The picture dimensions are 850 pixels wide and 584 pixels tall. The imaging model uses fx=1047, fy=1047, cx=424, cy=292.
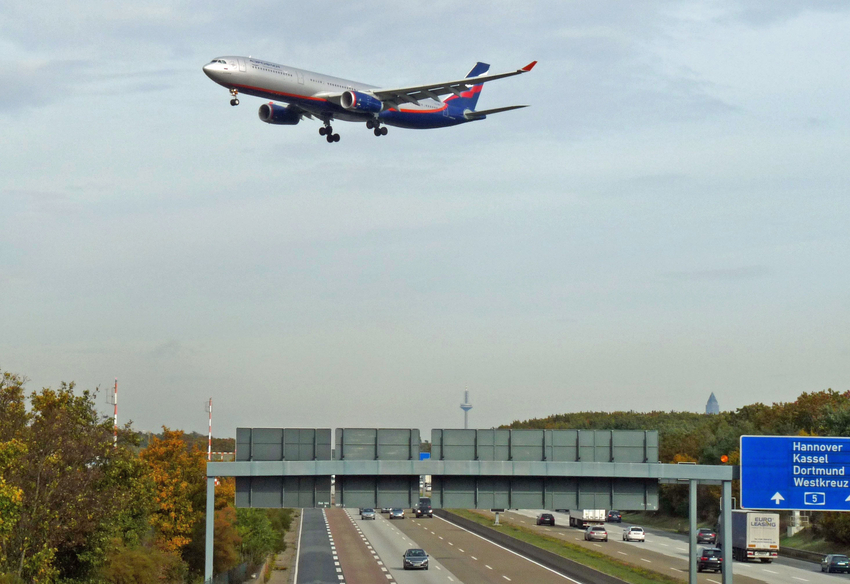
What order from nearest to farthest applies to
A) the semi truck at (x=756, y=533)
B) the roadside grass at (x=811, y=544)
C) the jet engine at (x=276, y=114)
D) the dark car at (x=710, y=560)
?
the jet engine at (x=276, y=114) → the dark car at (x=710, y=560) → the semi truck at (x=756, y=533) → the roadside grass at (x=811, y=544)

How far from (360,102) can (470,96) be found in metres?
22.5

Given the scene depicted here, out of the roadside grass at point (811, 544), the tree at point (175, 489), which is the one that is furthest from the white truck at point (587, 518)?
the tree at point (175, 489)

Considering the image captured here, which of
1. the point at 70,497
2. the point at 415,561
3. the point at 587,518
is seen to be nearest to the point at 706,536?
the point at 587,518

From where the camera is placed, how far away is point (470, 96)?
76.1 meters

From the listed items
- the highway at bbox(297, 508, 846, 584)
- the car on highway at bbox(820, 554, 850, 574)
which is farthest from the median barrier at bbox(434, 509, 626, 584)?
the car on highway at bbox(820, 554, 850, 574)

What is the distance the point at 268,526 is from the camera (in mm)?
82688

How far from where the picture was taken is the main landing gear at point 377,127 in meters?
58.0

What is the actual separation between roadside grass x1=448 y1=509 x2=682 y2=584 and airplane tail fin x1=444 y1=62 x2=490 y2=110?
98.5 feet

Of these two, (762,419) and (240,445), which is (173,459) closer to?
(240,445)

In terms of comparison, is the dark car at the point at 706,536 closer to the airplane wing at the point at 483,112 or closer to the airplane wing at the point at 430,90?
the airplane wing at the point at 483,112

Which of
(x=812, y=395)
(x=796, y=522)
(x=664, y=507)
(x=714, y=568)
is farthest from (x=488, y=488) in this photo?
(x=664, y=507)

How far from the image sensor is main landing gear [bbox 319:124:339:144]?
58.0 meters

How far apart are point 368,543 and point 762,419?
63.2 meters

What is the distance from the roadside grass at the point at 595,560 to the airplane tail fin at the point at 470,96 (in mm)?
30035
